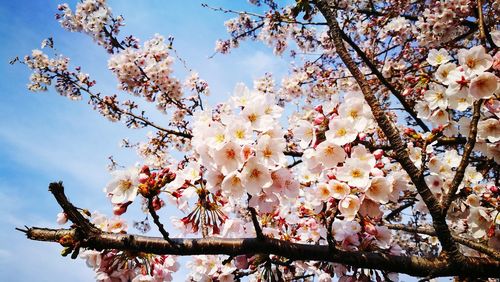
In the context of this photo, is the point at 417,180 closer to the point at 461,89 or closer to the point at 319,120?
the point at 319,120

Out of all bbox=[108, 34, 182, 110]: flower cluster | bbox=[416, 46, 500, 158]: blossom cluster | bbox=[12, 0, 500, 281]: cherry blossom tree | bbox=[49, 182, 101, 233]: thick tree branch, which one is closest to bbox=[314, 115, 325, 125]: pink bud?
bbox=[12, 0, 500, 281]: cherry blossom tree

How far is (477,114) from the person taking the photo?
2.62 metres

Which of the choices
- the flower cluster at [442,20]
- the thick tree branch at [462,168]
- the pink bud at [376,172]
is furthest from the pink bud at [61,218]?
the flower cluster at [442,20]

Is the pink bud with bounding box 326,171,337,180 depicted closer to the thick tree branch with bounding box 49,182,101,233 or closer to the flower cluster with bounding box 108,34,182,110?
the thick tree branch with bounding box 49,182,101,233

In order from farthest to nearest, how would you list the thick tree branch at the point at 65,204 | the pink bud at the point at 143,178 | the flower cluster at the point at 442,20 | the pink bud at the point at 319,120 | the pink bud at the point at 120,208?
1. the flower cluster at the point at 442,20
2. the pink bud at the point at 319,120
3. the pink bud at the point at 120,208
4. the pink bud at the point at 143,178
5. the thick tree branch at the point at 65,204

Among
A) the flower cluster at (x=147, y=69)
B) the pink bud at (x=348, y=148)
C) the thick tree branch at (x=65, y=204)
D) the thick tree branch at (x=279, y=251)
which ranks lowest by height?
the thick tree branch at (x=279, y=251)

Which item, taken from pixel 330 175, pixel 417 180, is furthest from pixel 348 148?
pixel 417 180

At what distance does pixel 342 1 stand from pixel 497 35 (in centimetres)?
457

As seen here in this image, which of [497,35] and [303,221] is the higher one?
[497,35]

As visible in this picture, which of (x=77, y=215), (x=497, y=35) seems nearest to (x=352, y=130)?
(x=77, y=215)

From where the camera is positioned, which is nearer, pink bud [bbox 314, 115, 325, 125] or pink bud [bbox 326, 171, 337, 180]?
pink bud [bbox 326, 171, 337, 180]

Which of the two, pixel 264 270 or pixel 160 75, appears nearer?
pixel 264 270

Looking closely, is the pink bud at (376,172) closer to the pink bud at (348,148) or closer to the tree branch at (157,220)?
the pink bud at (348,148)

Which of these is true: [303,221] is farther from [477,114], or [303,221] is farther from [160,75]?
[160,75]
